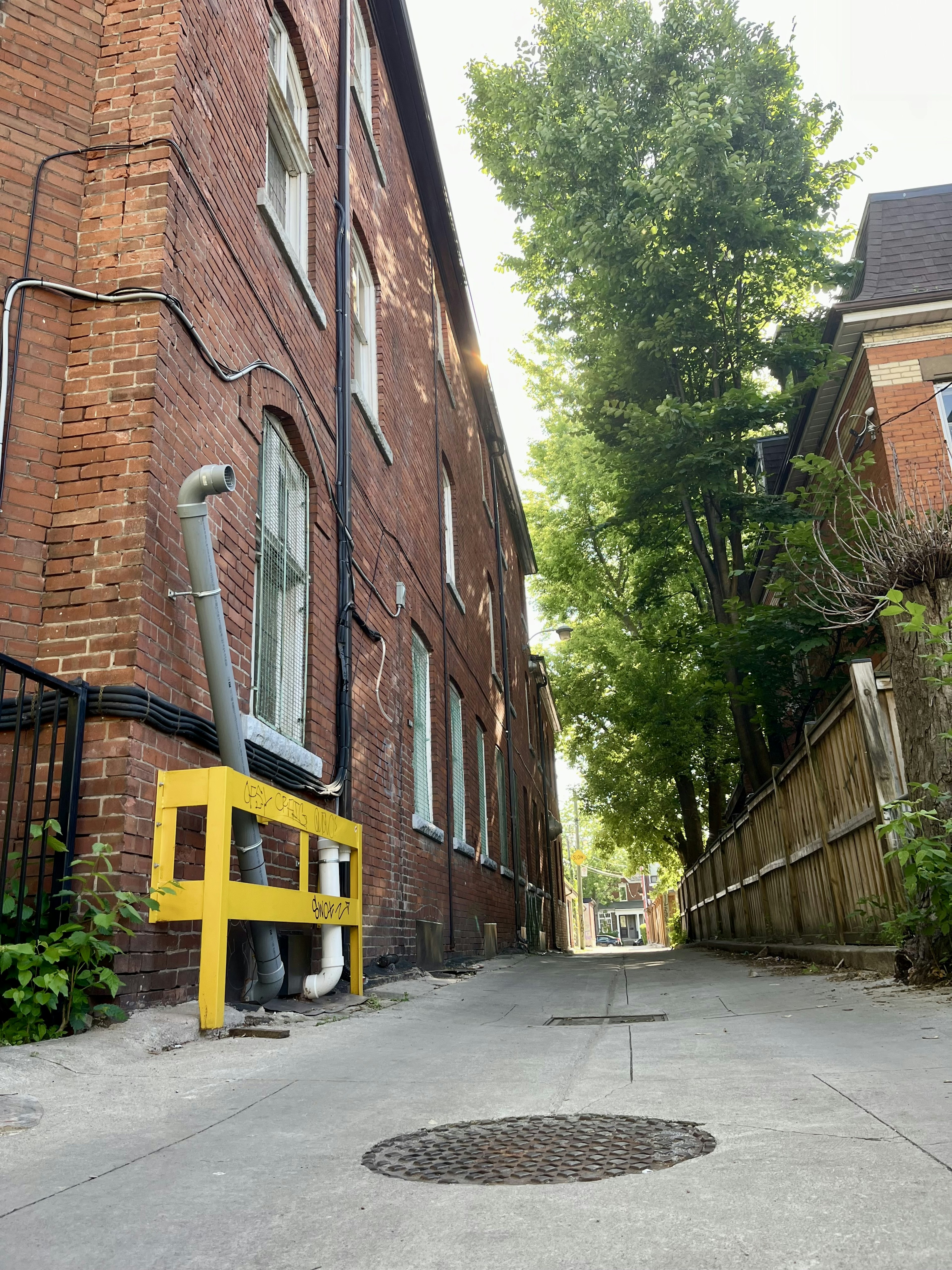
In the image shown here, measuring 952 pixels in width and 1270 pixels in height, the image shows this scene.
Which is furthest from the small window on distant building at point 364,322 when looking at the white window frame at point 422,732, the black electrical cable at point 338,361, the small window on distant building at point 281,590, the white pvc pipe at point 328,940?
the white pvc pipe at point 328,940

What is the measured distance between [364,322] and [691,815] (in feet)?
59.8

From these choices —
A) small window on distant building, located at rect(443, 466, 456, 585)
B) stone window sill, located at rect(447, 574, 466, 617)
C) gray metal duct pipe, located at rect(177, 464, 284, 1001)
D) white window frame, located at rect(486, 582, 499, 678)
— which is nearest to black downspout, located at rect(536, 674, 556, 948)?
white window frame, located at rect(486, 582, 499, 678)

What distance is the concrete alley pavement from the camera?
1682 millimetres

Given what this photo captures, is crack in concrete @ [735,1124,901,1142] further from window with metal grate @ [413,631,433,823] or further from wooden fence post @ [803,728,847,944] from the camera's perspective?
window with metal grate @ [413,631,433,823]

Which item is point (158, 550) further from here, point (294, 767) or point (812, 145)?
point (812, 145)

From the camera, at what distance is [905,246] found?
15.0m

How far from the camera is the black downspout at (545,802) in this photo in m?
26.6

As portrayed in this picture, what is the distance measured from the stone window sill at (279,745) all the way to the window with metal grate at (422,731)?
3540mm

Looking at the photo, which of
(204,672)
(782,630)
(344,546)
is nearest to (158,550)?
(204,672)

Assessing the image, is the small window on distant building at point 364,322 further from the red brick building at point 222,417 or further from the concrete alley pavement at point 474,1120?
the concrete alley pavement at point 474,1120

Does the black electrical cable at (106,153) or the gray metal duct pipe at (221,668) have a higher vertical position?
the black electrical cable at (106,153)

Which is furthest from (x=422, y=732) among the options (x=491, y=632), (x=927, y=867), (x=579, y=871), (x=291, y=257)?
(x=579, y=871)

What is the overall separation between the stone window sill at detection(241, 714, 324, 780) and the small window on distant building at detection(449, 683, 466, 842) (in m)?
5.44

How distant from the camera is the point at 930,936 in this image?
5430mm
